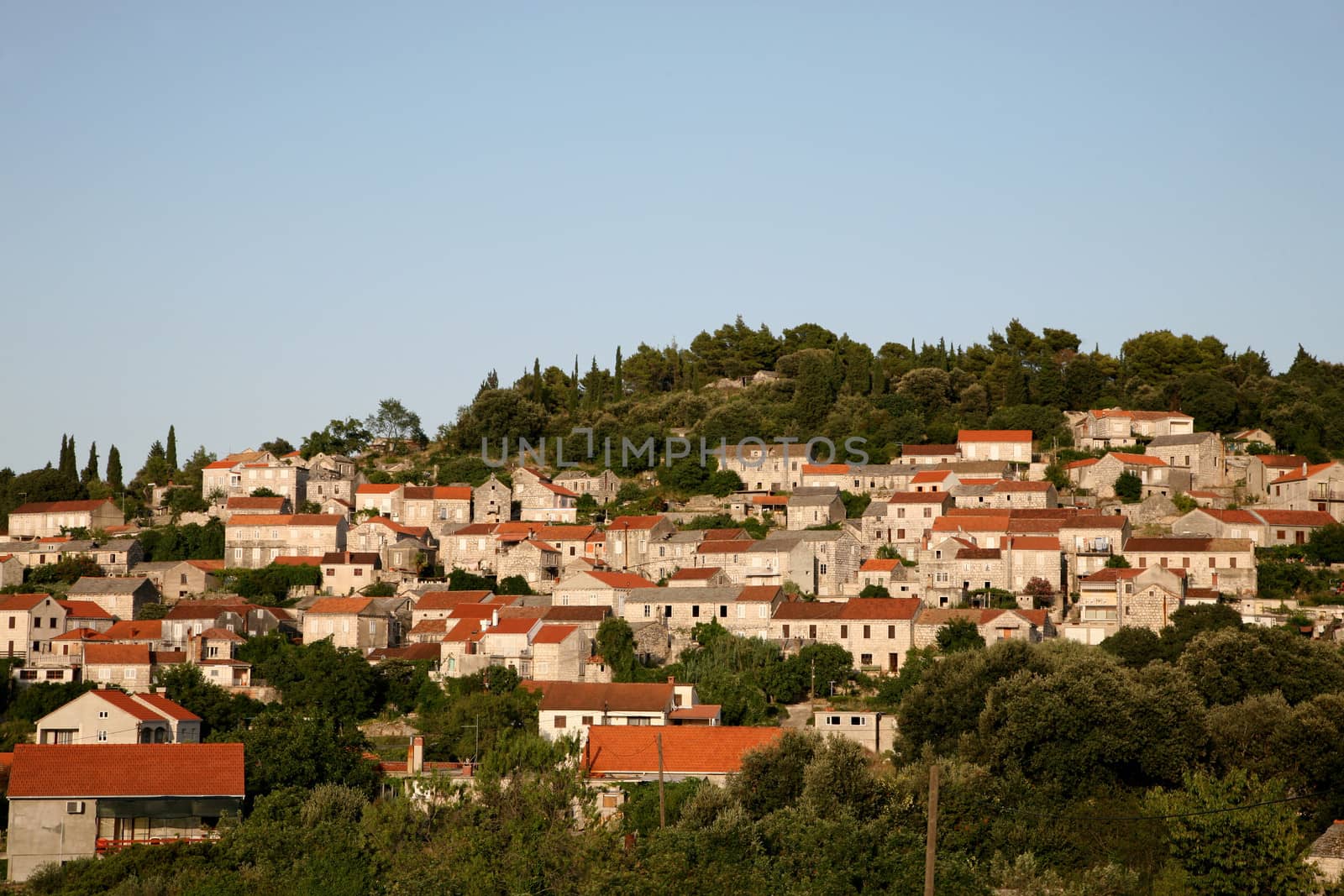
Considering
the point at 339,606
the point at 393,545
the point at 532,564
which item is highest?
the point at 393,545

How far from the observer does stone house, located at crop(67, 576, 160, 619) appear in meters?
65.6

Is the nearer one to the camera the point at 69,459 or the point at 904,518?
the point at 904,518

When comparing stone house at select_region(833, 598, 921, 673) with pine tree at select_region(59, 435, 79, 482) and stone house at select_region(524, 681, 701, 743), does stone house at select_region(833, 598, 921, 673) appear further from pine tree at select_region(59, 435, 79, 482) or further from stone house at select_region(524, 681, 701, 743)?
pine tree at select_region(59, 435, 79, 482)

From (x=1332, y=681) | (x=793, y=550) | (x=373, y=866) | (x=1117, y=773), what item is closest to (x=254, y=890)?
(x=373, y=866)

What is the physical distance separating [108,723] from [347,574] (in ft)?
72.6

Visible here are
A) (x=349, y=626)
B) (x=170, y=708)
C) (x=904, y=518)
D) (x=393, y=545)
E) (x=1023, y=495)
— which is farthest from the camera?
(x=393, y=545)

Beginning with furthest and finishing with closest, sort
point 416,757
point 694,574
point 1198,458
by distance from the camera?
1. point 1198,458
2. point 694,574
3. point 416,757

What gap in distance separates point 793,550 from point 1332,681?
23.6 meters

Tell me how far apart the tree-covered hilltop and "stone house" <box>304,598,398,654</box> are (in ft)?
90.3

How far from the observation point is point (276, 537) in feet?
240

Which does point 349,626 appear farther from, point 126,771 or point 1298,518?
point 1298,518

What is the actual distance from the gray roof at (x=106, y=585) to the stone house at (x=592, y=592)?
59.7 feet

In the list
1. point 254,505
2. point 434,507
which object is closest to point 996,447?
point 434,507

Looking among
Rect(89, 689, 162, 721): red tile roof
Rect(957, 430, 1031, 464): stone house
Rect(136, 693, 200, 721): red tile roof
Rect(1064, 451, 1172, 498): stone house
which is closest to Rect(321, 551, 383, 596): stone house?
Rect(136, 693, 200, 721): red tile roof
